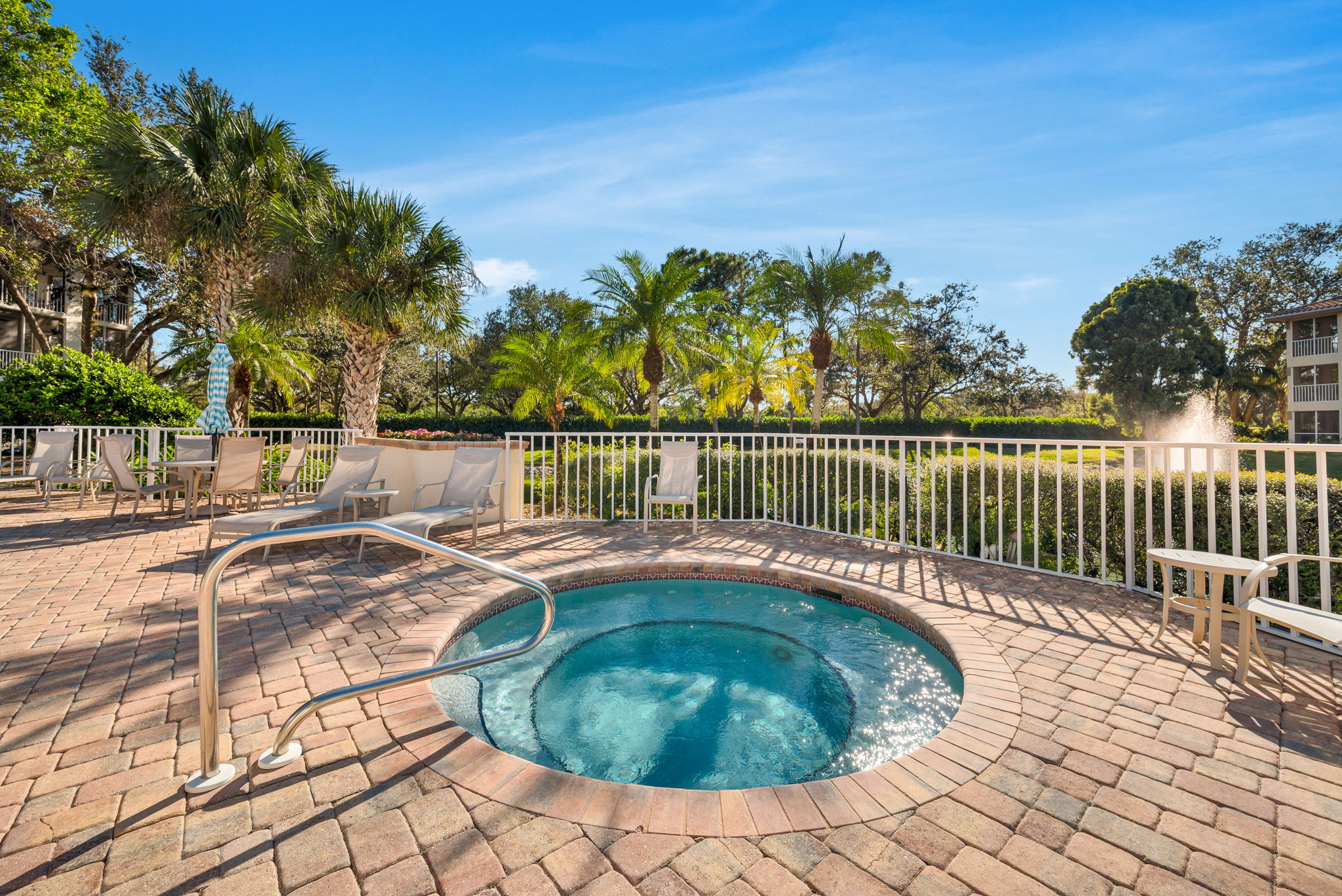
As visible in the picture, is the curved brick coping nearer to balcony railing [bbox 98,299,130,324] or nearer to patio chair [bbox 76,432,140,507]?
patio chair [bbox 76,432,140,507]

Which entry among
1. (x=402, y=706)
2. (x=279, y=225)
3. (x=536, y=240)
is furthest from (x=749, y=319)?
(x=402, y=706)

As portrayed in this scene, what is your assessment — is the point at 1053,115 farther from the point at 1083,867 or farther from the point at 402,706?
the point at 402,706

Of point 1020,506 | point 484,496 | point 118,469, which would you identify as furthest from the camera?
point 118,469

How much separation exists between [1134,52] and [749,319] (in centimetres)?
1070

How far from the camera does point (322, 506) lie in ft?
18.3

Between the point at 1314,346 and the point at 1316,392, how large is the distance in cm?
185

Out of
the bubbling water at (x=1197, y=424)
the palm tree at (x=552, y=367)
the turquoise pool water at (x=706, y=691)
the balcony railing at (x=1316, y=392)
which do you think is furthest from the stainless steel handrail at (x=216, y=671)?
the bubbling water at (x=1197, y=424)

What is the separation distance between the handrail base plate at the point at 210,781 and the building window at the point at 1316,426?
109 ft

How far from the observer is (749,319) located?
1634 centimetres

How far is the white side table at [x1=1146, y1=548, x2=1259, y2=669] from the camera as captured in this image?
2680mm

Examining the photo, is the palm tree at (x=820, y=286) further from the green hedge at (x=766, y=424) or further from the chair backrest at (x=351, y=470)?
the chair backrest at (x=351, y=470)

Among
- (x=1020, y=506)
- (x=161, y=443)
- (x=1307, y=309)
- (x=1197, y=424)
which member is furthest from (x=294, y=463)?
(x=1197, y=424)

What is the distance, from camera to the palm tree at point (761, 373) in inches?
688

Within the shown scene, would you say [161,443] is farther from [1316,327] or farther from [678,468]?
[1316,327]
